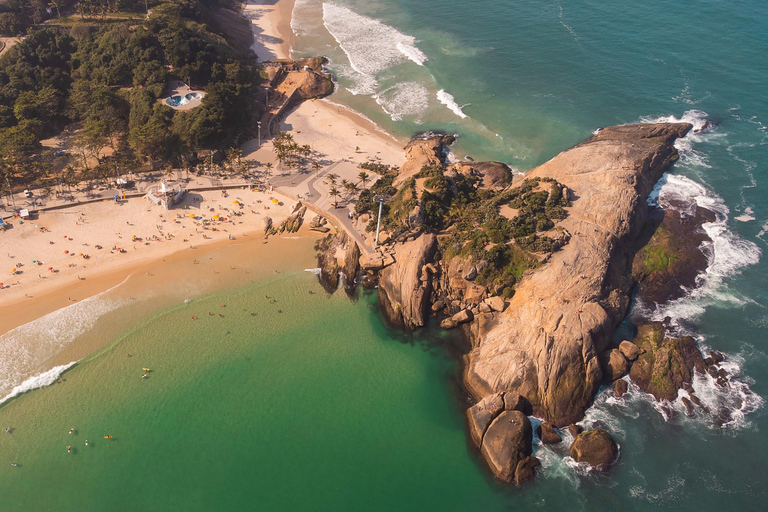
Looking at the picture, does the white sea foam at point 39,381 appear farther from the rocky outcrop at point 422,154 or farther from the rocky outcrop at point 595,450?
the rocky outcrop at point 595,450

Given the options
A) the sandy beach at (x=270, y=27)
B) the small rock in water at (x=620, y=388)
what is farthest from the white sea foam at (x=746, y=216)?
the sandy beach at (x=270, y=27)

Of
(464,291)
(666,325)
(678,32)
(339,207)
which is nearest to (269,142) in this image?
(339,207)

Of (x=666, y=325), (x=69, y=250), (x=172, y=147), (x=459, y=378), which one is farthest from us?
(x=172, y=147)

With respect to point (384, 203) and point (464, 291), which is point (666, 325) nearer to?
point (464, 291)

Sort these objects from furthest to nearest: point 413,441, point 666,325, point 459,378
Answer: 1. point 666,325
2. point 459,378
3. point 413,441

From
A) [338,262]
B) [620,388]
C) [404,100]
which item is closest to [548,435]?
[620,388]
